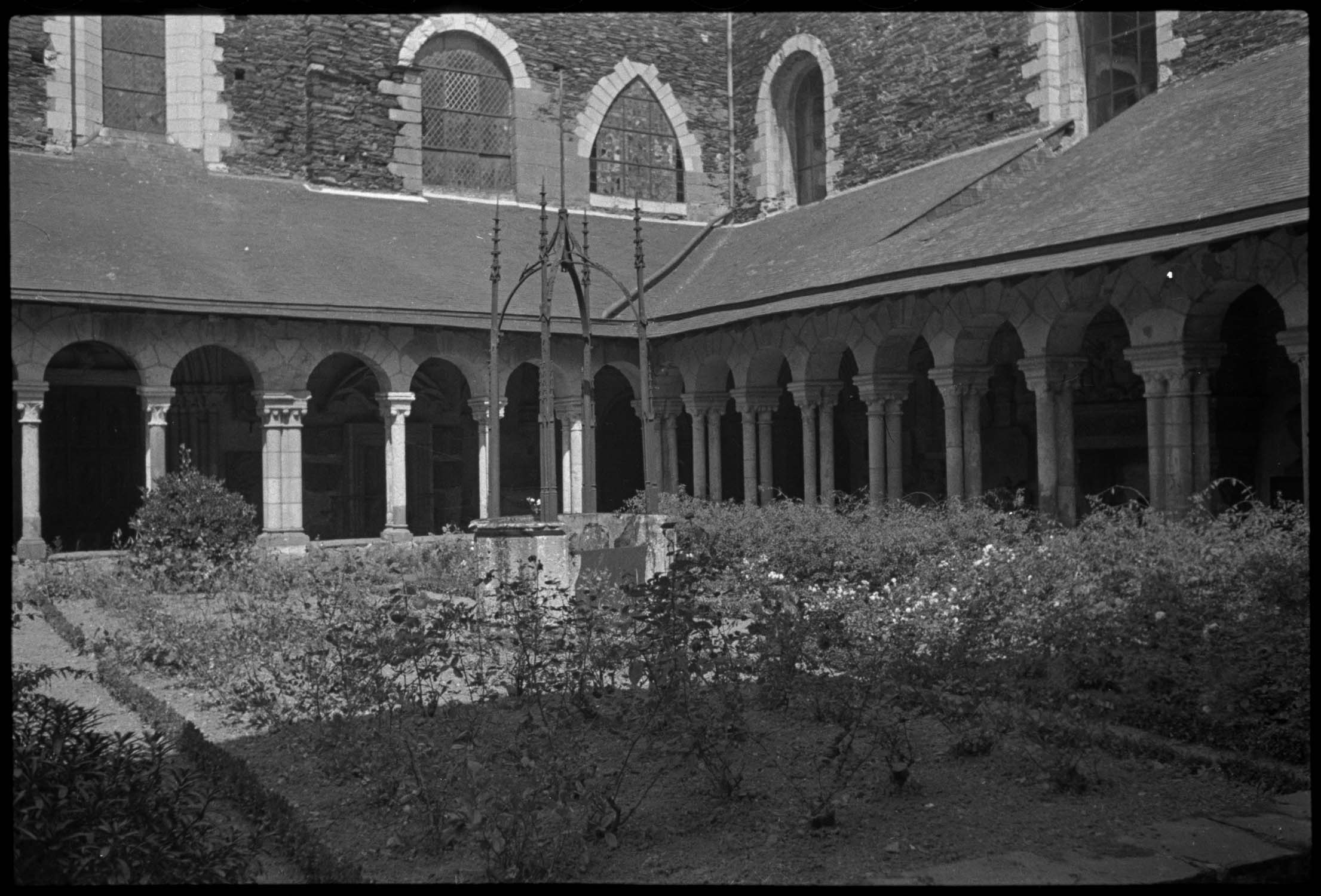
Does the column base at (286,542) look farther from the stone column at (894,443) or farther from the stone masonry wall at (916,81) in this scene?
the stone masonry wall at (916,81)

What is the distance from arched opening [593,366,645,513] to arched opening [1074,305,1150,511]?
22.0 ft

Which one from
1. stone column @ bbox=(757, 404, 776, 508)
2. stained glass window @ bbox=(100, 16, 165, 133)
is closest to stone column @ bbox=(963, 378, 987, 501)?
stone column @ bbox=(757, 404, 776, 508)

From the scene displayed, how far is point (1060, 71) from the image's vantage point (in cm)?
1631

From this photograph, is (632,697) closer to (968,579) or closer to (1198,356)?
(968,579)

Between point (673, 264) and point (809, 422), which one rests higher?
point (673, 264)

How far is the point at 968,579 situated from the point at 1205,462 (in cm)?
447

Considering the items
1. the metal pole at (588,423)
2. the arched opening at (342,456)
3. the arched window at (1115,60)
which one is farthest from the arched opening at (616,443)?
the metal pole at (588,423)

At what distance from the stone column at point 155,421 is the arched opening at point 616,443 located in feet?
22.6

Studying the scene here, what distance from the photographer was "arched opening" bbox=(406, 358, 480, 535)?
19766 mm

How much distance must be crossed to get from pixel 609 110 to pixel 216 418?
726 cm

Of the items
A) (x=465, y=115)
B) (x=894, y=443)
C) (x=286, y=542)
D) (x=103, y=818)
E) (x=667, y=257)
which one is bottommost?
(x=103, y=818)

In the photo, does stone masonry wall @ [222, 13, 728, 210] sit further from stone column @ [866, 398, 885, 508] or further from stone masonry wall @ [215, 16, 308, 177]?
stone column @ [866, 398, 885, 508]

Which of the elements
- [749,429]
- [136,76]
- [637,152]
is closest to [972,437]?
[749,429]

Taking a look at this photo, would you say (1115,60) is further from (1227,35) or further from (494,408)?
(494,408)
